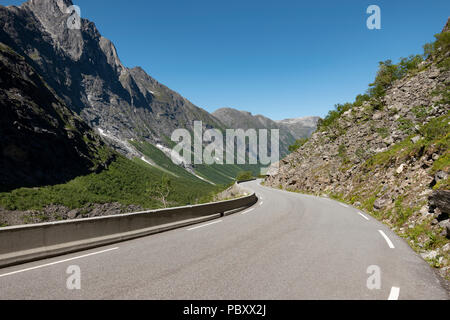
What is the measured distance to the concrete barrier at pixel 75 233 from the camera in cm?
586

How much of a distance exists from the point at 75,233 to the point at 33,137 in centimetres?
12303

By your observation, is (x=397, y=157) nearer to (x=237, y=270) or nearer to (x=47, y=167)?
(x=237, y=270)

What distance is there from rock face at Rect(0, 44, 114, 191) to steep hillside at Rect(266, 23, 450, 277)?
321 ft

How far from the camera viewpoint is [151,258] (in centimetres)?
639

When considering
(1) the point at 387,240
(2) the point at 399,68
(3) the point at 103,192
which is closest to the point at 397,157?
(1) the point at 387,240

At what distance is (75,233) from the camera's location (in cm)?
711

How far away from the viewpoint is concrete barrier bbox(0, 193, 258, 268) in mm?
5855

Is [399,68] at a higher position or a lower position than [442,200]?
higher

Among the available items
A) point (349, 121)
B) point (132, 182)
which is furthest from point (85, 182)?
point (349, 121)

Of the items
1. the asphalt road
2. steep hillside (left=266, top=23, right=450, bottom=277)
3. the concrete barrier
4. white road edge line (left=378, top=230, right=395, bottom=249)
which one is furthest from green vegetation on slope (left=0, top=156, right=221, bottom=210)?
the asphalt road

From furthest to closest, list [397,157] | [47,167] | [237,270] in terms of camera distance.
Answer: [47,167] < [397,157] < [237,270]

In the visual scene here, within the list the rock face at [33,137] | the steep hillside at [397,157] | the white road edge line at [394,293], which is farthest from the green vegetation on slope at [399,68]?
the rock face at [33,137]

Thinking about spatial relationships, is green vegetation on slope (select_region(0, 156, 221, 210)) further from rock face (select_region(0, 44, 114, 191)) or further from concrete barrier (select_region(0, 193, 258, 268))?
concrete barrier (select_region(0, 193, 258, 268))
